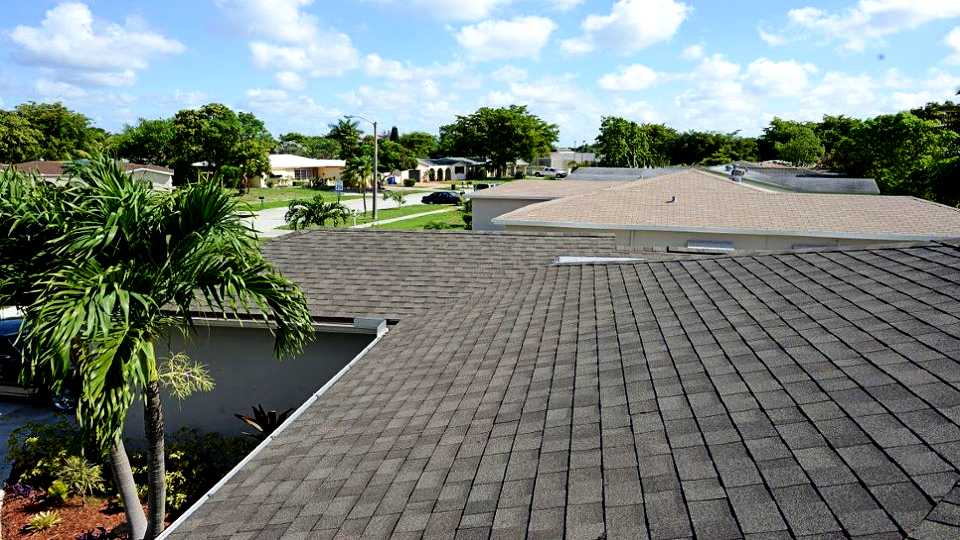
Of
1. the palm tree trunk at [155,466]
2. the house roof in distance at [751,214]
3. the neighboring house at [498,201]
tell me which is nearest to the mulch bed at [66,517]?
the palm tree trunk at [155,466]

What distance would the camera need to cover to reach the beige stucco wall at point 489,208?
29453mm

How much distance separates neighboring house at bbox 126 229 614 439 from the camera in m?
11.0

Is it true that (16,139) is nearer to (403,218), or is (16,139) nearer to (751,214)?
(403,218)

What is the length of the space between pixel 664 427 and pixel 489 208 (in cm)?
2548

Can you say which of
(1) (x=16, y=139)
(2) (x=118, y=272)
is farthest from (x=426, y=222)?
(1) (x=16, y=139)

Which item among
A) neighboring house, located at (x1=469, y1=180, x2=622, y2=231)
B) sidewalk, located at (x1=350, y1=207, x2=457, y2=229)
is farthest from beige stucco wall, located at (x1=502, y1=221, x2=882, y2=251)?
sidewalk, located at (x1=350, y1=207, x2=457, y2=229)

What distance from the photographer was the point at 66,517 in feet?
31.3

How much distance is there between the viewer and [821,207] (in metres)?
22.8

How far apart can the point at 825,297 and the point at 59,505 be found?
11285mm

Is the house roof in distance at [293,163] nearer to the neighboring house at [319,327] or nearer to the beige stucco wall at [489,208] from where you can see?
the beige stucco wall at [489,208]

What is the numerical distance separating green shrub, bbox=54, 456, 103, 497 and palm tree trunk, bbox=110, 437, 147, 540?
219 cm

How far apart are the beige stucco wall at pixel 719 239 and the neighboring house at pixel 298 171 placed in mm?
70950

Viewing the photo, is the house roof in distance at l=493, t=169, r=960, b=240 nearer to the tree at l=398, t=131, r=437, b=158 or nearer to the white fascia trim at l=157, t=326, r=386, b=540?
the white fascia trim at l=157, t=326, r=386, b=540

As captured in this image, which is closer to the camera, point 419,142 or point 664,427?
point 664,427
